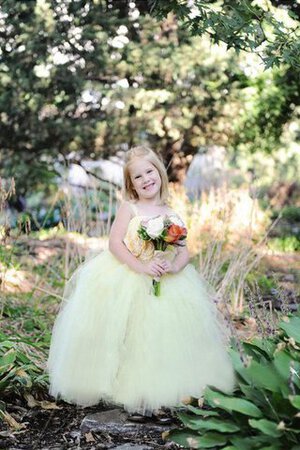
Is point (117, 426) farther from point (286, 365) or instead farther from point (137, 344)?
point (286, 365)

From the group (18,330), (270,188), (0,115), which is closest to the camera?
(18,330)

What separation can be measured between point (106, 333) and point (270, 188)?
435 inches

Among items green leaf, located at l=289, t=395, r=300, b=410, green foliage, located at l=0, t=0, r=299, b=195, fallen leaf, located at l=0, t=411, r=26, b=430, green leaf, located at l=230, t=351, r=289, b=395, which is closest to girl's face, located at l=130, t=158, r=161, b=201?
fallen leaf, located at l=0, t=411, r=26, b=430

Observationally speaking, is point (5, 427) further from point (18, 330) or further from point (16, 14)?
point (16, 14)

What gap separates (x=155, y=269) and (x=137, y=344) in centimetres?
35

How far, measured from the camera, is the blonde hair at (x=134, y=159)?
347cm

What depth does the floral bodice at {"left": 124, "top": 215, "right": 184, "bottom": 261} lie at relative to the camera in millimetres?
3336

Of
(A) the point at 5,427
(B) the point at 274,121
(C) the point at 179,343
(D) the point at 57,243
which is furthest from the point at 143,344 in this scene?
(B) the point at 274,121

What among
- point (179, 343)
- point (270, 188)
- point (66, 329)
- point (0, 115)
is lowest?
point (270, 188)

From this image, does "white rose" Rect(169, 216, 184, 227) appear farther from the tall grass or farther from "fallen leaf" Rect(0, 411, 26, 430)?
the tall grass

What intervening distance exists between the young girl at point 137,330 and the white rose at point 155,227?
0.14 m

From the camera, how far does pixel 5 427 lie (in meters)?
3.00

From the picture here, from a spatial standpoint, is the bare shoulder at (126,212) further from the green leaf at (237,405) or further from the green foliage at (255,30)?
the green leaf at (237,405)

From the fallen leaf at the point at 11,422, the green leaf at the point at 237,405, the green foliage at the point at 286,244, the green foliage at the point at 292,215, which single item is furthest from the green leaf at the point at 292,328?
the green foliage at the point at 292,215
